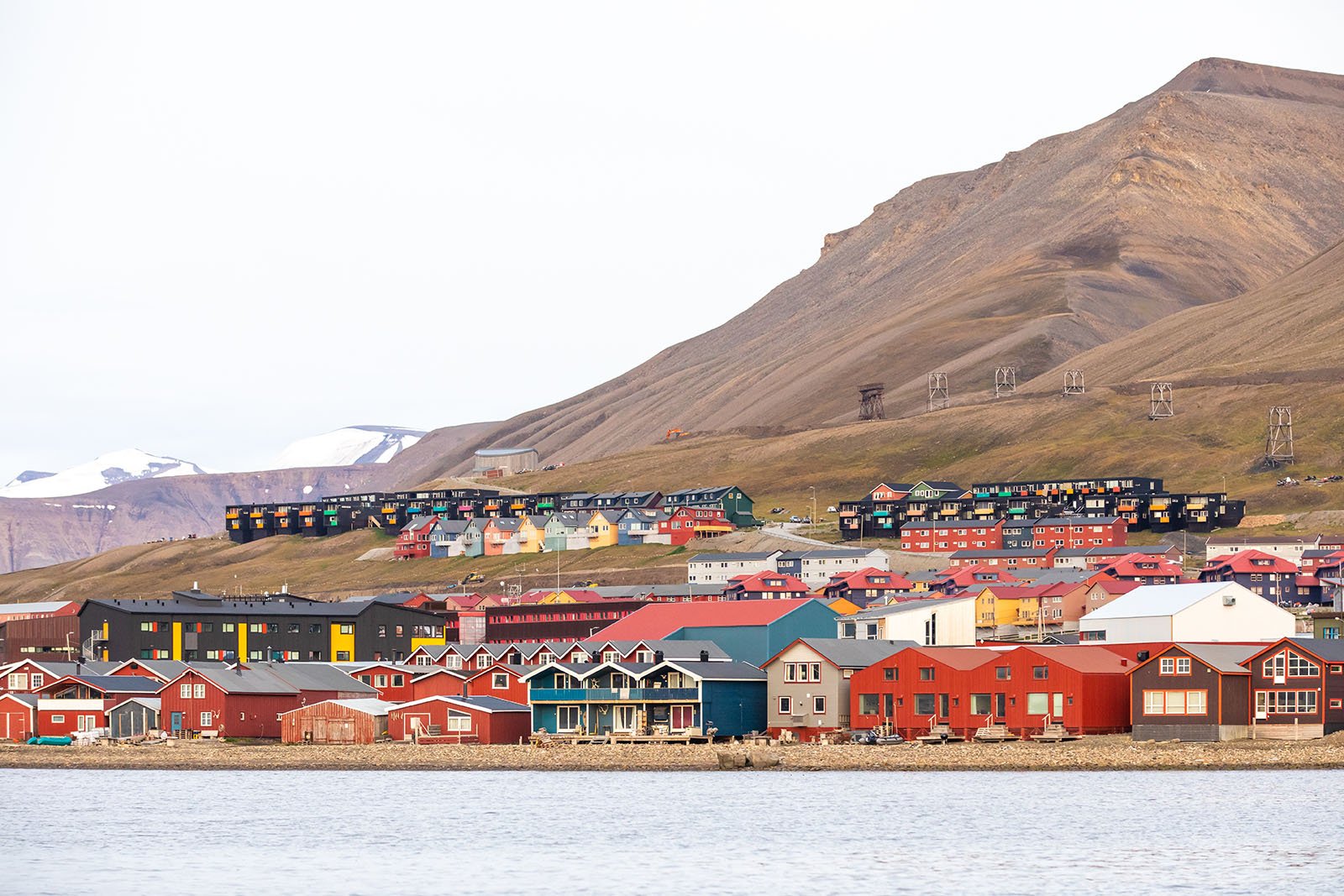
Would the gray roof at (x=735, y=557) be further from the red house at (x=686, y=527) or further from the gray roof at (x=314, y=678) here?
the gray roof at (x=314, y=678)

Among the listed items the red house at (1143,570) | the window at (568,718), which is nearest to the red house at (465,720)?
the window at (568,718)

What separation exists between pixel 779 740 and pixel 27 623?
64729 millimetres

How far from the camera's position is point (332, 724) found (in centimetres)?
9300

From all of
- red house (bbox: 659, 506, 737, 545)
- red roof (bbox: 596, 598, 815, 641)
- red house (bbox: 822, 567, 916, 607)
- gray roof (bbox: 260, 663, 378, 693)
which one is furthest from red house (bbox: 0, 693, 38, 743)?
red house (bbox: 659, 506, 737, 545)

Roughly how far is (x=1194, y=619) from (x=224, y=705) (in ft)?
150

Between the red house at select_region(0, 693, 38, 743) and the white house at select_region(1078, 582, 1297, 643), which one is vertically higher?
the white house at select_region(1078, 582, 1297, 643)

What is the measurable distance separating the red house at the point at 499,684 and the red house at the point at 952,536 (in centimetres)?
8629

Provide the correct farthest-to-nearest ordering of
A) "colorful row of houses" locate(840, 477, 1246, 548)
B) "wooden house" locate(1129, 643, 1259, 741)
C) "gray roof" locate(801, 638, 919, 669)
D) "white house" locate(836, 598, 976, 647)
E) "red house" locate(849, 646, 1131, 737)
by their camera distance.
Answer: "colorful row of houses" locate(840, 477, 1246, 548)
"white house" locate(836, 598, 976, 647)
"gray roof" locate(801, 638, 919, 669)
"red house" locate(849, 646, 1131, 737)
"wooden house" locate(1129, 643, 1259, 741)

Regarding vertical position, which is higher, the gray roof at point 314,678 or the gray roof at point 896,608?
the gray roof at point 896,608

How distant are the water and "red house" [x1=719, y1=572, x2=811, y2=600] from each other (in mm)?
65009

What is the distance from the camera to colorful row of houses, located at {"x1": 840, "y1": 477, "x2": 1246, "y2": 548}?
18125 centimetres

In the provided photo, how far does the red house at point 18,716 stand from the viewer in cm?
9781

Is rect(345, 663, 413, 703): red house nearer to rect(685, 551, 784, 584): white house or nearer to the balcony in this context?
the balcony

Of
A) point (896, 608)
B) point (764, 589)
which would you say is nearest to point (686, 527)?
point (764, 589)
